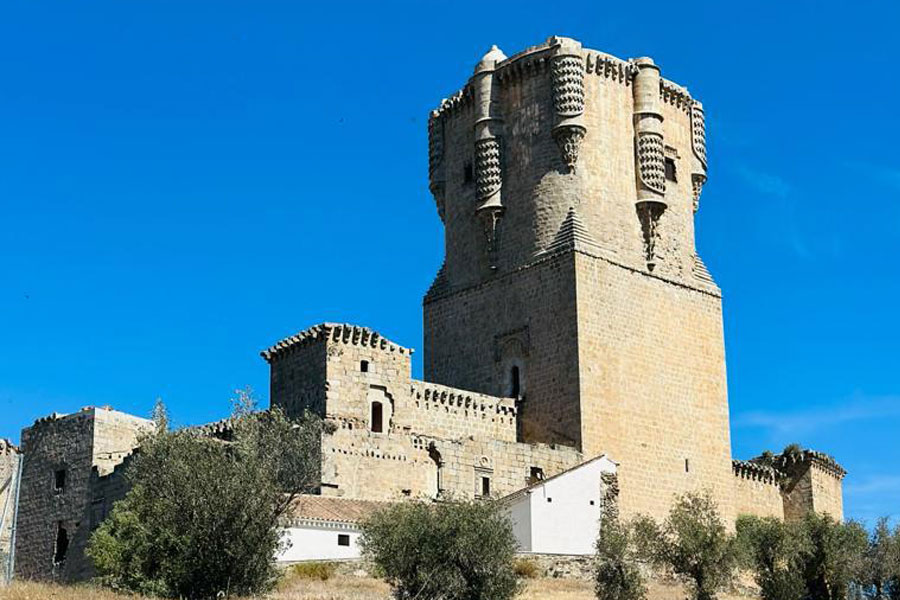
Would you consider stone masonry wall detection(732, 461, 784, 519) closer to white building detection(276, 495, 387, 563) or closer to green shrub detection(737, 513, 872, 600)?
green shrub detection(737, 513, 872, 600)

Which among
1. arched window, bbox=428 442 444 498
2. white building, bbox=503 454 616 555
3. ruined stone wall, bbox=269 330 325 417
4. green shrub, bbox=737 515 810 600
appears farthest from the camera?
arched window, bbox=428 442 444 498

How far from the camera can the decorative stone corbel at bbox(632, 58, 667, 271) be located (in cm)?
4097

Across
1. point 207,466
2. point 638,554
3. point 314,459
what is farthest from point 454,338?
point 207,466

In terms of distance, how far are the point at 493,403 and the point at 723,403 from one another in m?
7.34

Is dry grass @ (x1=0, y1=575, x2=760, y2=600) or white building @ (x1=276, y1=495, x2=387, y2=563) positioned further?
white building @ (x1=276, y1=495, x2=387, y2=563)

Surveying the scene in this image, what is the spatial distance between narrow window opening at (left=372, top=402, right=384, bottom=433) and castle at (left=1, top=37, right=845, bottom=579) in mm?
45

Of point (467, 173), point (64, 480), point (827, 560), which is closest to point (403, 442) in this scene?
point (64, 480)

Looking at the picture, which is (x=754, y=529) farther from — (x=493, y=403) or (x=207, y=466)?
(x=207, y=466)

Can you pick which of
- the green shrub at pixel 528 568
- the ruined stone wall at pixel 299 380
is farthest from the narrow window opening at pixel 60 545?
the green shrub at pixel 528 568

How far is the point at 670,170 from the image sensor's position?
42625 mm

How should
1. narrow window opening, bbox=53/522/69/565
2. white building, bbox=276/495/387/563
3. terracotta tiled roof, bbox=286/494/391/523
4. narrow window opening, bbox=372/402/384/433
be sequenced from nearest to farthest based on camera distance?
white building, bbox=276/495/387/563 < terracotta tiled roof, bbox=286/494/391/523 < narrow window opening, bbox=372/402/384/433 < narrow window opening, bbox=53/522/69/565

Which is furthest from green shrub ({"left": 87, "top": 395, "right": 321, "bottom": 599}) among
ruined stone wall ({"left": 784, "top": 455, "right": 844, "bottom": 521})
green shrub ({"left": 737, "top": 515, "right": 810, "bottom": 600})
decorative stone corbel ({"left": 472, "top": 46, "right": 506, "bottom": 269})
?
ruined stone wall ({"left": 784, "top": 455, "right": 844, "bottom": 521})

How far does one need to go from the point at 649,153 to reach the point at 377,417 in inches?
459

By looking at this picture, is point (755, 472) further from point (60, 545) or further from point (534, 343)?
point (60, 545)
